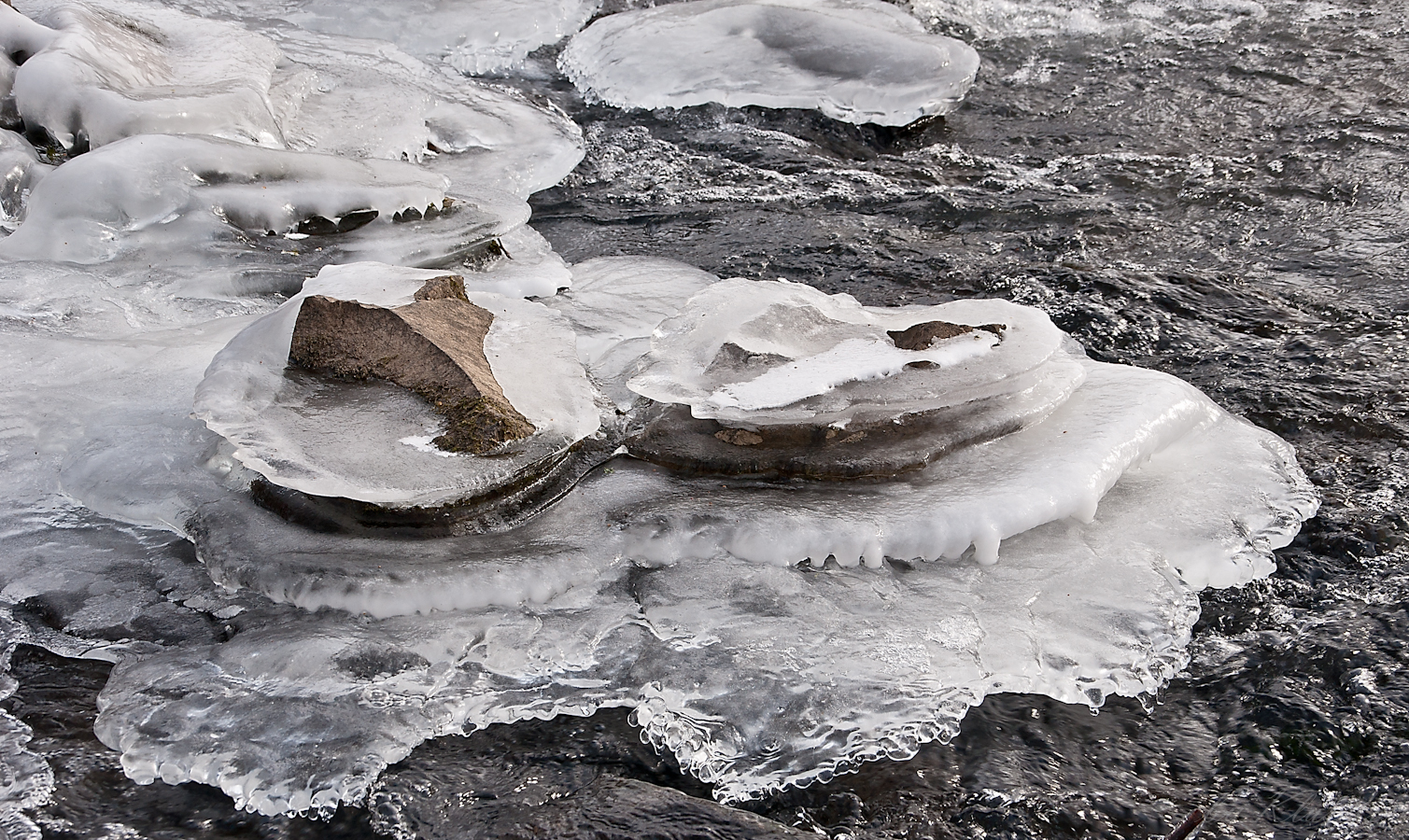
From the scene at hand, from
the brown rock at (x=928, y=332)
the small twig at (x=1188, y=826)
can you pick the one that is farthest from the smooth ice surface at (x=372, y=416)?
the small twig at (x=1188, y=826)

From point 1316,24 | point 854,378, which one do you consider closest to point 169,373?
point 854,378

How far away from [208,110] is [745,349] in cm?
207

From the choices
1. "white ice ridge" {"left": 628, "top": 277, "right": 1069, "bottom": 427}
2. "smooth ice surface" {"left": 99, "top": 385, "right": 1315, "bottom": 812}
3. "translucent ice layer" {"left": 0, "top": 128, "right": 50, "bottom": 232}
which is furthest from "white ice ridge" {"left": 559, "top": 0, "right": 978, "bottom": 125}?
"smooth ice surface" {"left": 99, "top": 385, "right": 1315, "bottom": 812}

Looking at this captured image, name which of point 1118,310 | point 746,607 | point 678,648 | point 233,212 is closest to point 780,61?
point 1118,310

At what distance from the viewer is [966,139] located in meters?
3.76

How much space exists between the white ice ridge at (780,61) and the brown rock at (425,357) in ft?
6.80

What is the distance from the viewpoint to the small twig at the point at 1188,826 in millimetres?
1229

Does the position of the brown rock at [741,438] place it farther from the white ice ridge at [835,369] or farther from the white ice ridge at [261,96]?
the white ice ridge at [261,96]

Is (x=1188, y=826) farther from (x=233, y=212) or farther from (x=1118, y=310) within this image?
(x=233, y=212)

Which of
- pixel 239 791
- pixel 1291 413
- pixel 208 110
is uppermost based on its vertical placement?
pixel 208 110

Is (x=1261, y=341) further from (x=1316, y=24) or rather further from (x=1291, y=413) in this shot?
(x=1316, y=24)

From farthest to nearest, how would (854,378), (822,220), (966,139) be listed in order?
(966,139)
(822,220)
(854,378)

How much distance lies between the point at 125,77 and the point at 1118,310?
307 cm

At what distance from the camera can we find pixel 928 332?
229cm
